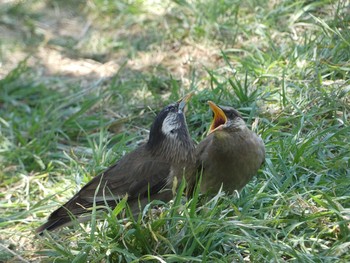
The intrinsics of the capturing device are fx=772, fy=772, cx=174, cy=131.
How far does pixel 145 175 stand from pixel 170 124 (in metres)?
0.42

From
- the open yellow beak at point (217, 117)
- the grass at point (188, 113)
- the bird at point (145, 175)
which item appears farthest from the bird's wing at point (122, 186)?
the open yellow beak at point (217, 117)

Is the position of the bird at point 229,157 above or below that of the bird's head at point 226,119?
below

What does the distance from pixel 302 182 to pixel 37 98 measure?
3682mm

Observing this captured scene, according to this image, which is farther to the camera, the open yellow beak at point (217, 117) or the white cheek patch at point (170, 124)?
the white cheek patch at point (170, 124)

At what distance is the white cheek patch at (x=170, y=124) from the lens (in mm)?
5176

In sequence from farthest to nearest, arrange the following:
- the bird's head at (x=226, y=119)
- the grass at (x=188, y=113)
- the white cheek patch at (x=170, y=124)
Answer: the white cheek patch at (x=170, y=124) < the bird's head at (x=226, y=119) < the grass at (x=188, y=113)

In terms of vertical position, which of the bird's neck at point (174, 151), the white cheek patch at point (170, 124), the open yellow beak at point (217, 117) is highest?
the open yellow beak at point (217, 117)

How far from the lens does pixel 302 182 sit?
191 inches

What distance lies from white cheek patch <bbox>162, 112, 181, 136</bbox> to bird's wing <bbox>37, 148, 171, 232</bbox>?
21cm

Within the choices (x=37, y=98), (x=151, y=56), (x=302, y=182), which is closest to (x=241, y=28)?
(x=151, y=56)

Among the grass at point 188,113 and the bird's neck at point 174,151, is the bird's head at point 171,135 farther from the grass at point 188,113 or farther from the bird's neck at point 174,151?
the grass at point 188,113

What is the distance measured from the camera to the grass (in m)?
4.27

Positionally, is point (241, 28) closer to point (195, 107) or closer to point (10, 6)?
point (195, 107)

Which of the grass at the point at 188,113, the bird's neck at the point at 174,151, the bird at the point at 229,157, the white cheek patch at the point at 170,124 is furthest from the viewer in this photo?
the white cheek patch at the point at 170,124
